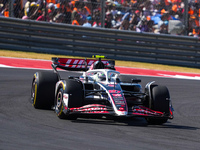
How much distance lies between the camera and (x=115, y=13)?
17.4 meters

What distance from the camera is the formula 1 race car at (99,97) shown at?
7.13 meters

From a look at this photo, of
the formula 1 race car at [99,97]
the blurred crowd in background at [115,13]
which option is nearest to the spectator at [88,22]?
the blurred crowd in background at [115,13]

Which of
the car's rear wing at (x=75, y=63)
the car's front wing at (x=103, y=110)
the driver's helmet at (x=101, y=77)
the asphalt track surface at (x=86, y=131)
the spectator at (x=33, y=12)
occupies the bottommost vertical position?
the asphalt track surface at (x=86, y=131)

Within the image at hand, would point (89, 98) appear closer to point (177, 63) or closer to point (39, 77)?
point (39, 77)

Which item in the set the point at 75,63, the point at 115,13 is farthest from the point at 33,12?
the point at 75,63

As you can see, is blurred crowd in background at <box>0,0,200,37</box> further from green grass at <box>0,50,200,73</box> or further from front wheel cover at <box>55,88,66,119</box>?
front wheel cover at <box>55,88,66,119</box>

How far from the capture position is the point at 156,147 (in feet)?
17.7

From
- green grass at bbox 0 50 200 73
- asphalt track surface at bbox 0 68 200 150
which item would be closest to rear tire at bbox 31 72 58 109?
asphalt track surface at bbox 0 68 200 150

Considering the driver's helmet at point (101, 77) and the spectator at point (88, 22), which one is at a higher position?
the spectator at point (88, 22)

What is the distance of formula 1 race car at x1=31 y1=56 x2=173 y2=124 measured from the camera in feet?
23.4

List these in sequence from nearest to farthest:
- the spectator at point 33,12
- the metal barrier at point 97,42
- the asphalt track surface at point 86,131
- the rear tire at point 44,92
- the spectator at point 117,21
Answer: the asphalt track surface at point 86,131
the rear tire at point 44,92
the spectator at point 33,12
the metal barrier at point 97,42
the spectator at point 117,21

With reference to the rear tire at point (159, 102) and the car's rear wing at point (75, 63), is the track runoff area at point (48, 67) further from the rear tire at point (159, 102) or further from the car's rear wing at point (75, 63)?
the rear tire at point (159, 102)

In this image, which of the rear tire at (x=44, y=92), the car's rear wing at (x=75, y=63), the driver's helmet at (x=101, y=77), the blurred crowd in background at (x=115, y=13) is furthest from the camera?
the blurred crowd in background at (x=115, y=13)

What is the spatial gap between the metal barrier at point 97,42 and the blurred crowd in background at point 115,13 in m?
0.32
